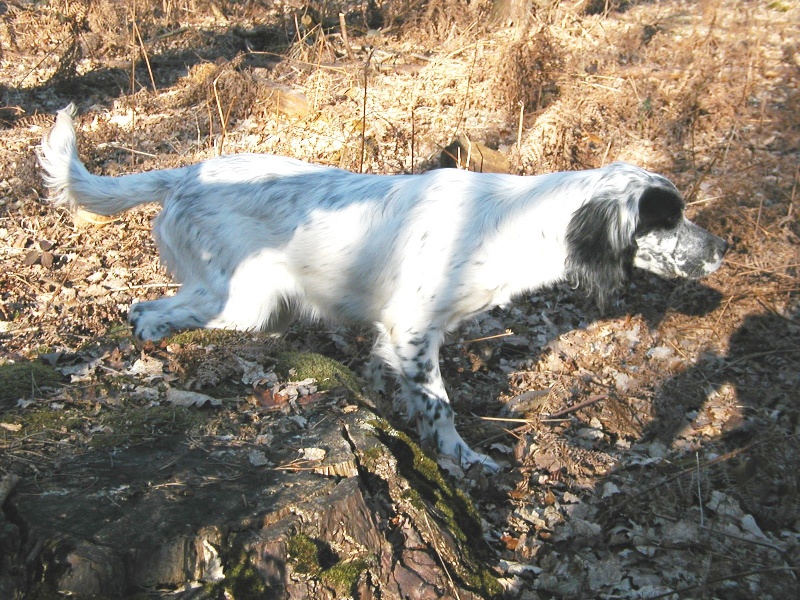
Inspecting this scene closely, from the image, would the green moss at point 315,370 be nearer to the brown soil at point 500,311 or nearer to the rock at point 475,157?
the brown soil at point 500,311

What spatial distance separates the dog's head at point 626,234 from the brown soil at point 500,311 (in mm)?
862

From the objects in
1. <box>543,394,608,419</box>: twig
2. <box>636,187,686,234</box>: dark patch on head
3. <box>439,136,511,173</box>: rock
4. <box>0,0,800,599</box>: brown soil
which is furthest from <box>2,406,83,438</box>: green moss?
<box>439,136,511,173</box>: rock

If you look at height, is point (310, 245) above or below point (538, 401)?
above

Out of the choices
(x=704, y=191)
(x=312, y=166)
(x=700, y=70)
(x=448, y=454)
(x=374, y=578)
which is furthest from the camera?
(x=700, y=70)

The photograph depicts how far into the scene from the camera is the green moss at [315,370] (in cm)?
325

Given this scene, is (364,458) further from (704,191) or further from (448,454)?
(704,191)

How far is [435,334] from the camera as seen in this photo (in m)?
3.97

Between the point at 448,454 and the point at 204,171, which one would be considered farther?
the point at 204,171

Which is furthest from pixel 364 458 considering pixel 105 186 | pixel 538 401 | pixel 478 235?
pixel 105 186

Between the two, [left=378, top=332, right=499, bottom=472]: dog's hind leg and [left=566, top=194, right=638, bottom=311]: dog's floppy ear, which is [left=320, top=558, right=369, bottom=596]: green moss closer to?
[left=378, top=332, right=499, bottom=472]: dog's hind leg

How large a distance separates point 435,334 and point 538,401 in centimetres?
90

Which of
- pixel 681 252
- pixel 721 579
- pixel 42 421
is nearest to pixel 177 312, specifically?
pixel 42 421

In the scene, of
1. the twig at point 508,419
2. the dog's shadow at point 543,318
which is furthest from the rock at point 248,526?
the dog's shadow at point 543,318

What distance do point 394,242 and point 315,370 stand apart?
0.99 m
